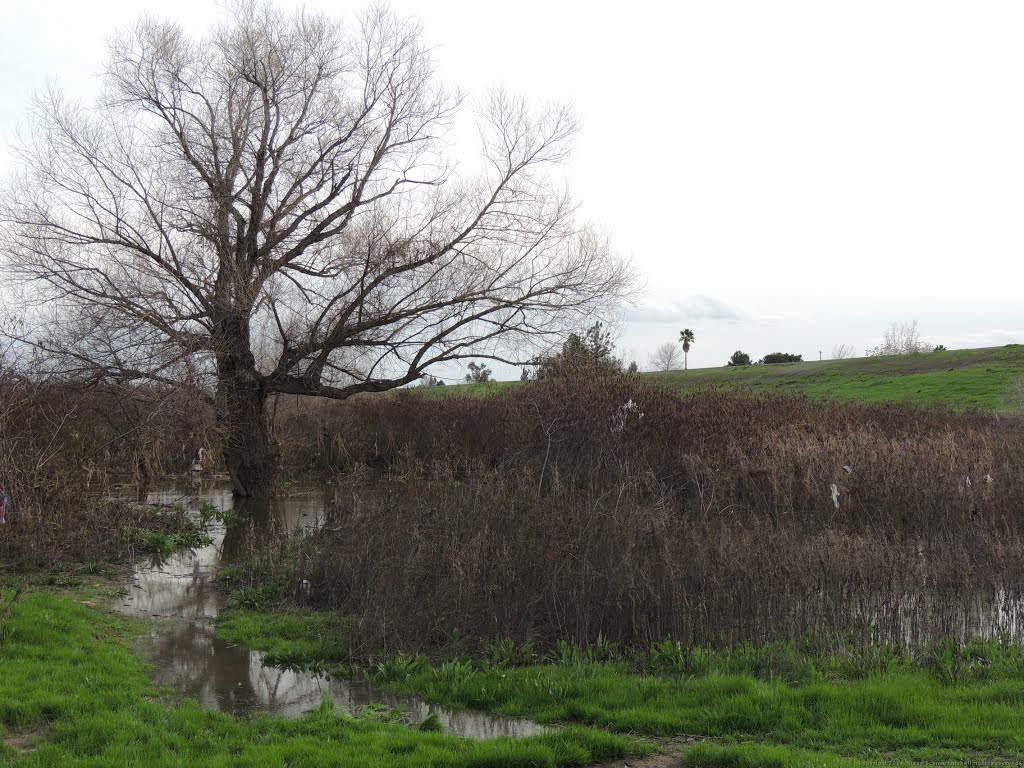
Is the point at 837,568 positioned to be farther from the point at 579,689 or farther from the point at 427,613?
the point at 427,613

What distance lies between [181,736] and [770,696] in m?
3.92

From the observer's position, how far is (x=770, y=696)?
18.9 ft

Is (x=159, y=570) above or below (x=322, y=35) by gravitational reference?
below

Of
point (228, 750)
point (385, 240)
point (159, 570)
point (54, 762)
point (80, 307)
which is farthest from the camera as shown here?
point (385, 240)

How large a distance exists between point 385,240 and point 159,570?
29.5 feet

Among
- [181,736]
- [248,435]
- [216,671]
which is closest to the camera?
[181,736]

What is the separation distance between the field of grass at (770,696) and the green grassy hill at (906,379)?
1475cm

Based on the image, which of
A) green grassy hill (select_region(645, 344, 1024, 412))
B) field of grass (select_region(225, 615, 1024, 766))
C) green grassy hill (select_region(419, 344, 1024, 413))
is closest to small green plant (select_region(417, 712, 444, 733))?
field of grass (select_region(225, 615, 1024, 766))

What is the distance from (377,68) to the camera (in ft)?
62.5

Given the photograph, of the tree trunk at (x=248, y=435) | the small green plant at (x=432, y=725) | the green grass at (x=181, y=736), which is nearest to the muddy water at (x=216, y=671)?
the small green plant at (x=432, y=725)

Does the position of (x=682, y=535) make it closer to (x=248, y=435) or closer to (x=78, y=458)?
(x=78, y=458)

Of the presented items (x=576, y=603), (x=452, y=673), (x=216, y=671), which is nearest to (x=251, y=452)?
(x=216, y=671)

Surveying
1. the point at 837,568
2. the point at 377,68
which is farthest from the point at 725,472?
the point at 377,68

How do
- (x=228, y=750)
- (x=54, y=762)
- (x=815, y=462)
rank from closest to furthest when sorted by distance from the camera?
(x=54, y=762)
(x=228, y=750)
(x=815, y=462)
